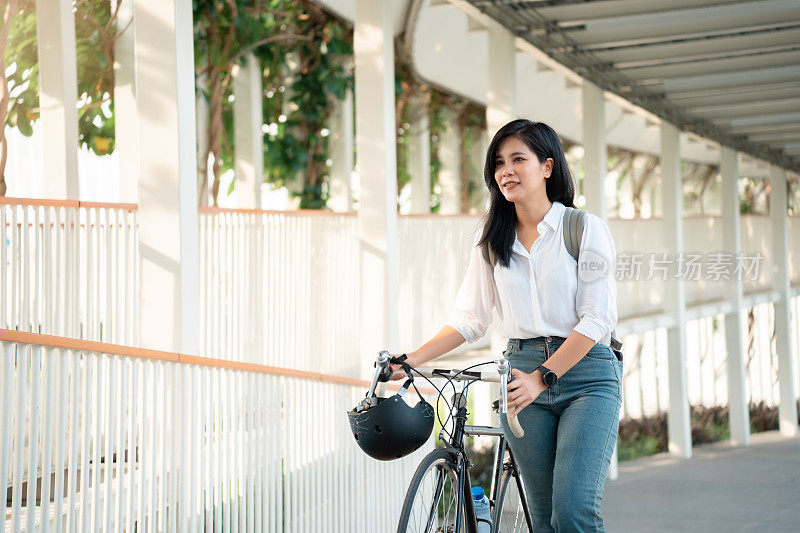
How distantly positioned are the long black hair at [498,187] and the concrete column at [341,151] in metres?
9.33

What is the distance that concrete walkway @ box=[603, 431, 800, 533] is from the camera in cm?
1000

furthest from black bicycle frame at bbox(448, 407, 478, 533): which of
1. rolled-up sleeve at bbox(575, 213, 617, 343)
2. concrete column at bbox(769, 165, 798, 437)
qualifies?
concrete column at bbox(769, 165, 798, 437)

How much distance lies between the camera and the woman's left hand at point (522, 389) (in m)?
2.83

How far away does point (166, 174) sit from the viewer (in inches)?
211

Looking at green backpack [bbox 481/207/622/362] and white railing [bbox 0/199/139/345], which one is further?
white railing [bbox 0/199/139/345]

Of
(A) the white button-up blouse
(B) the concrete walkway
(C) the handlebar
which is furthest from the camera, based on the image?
(B) the concrete walkway

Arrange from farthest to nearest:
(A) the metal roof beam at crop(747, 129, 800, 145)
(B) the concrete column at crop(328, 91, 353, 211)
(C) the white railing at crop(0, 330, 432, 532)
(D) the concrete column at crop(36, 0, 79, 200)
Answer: (A) the metal roof beam at crop(747, 129, 800, 145) → (B) the concrete column at crop(328, 91, 353, 211) → (D) the concrete column at crop(36, 0, 79, 200) → (C) the white railing at crop(0, 330, 432, 532)

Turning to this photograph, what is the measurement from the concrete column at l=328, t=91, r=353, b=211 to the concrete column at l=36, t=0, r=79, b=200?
580 centimetres

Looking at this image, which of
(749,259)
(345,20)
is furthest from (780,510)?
(749,259)

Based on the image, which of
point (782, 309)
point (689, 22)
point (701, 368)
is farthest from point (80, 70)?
point (701, 368)

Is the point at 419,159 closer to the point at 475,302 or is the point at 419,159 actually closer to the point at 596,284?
the point at 475,302

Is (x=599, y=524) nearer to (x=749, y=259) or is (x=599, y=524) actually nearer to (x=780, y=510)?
(x=780, y=510)

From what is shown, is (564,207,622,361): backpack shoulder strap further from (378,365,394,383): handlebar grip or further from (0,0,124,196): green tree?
(0,0,124,196): green tree

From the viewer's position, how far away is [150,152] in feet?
17.7
